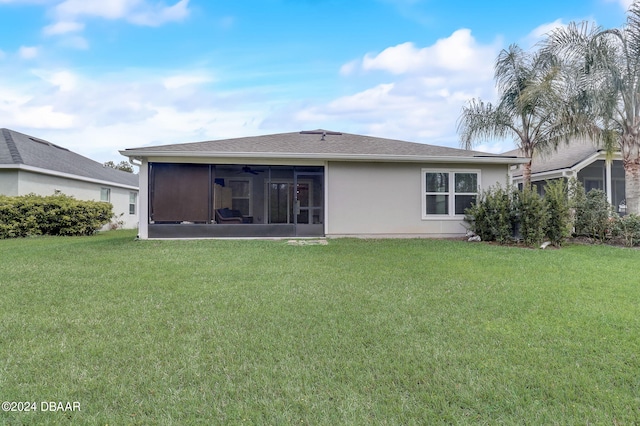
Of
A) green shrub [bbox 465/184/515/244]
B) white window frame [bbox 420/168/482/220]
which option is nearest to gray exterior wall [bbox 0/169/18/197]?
white window frame [bbox 420/168/482/220]

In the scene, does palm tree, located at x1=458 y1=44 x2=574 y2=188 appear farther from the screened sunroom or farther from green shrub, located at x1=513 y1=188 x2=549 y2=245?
the screened sunroom

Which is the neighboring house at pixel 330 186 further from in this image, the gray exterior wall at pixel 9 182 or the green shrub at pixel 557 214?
the gray exterior wall at pixel 9 182

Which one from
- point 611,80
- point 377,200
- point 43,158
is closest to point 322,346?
point 377,200

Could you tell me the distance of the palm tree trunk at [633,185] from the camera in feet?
35.8

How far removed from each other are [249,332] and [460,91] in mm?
17292

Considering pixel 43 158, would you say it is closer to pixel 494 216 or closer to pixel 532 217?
pixel 494 216

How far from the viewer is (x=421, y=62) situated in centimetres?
1555

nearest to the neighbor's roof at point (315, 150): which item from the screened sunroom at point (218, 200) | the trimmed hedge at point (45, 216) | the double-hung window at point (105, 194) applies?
the screened sunroom at point (218, 200)

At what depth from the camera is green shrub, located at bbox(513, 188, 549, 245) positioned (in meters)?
9.45

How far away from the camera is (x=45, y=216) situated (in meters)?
13.5

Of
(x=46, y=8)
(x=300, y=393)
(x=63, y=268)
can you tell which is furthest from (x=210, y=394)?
(x=46, y=8)

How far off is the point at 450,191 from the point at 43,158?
1741 cm

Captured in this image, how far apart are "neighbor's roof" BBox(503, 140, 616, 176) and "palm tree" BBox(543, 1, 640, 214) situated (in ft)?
5.55

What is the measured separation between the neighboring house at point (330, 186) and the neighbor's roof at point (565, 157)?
3.71 metres
